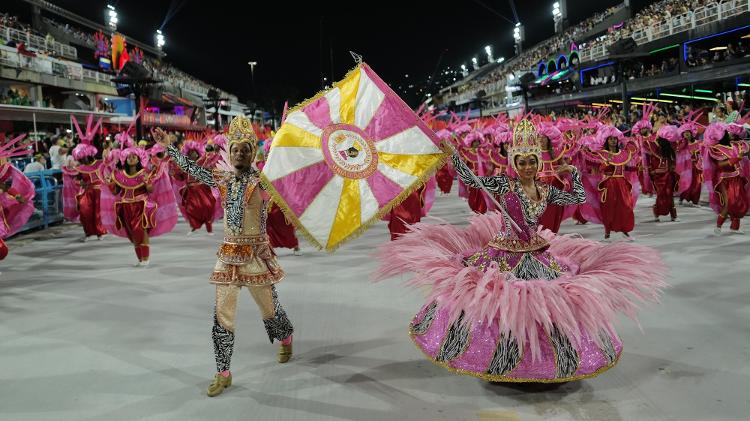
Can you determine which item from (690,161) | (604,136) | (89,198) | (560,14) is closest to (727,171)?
(604,136)

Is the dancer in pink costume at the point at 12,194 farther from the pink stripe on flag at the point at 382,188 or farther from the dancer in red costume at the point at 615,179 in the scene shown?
the dancer in red costume at the point at 615,179

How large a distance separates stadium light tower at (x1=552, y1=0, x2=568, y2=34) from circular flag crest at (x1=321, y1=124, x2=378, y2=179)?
58.4 metres

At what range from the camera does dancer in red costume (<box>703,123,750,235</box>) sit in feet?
30.1

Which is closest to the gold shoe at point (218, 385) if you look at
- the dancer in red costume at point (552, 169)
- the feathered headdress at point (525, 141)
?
the feathered headdress at point (525, 141)

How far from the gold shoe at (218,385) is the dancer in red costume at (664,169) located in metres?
8.95

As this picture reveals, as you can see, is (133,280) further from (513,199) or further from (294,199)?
(513,199)

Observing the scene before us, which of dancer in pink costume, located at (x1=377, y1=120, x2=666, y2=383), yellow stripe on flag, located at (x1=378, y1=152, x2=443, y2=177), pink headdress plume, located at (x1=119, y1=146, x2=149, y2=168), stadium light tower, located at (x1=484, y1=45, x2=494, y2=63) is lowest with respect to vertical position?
dancer in pink costume, located at (x1=377, y1=120, x2=666, y2=383)

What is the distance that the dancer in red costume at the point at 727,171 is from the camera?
30.1ft

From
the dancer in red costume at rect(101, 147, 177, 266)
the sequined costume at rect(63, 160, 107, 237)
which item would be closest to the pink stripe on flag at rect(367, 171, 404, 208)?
the dancer in red costume at rect(101, 147, 177, 266)

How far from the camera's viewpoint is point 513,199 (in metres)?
4.15

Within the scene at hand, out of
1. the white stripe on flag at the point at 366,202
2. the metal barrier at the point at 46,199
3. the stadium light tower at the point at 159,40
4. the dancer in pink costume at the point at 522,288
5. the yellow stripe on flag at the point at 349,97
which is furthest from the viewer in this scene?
the stadium light tower at the point at 159,40

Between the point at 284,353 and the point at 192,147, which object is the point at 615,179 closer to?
the point at 284,353

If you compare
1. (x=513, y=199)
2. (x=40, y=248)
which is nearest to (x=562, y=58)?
(x=40, y=248)

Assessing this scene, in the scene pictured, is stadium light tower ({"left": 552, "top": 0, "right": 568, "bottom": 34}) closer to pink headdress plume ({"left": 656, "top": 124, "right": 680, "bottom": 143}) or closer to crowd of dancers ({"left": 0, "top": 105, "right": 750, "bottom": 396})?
pink headdress plume ({"left": 656, "top": 124, "right": 680, "bottom": 143})
